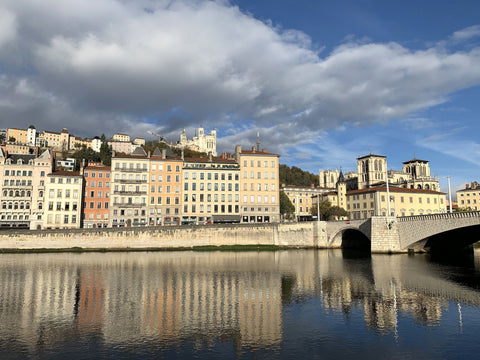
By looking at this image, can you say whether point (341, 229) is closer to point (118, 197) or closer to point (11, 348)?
point (118, 197)

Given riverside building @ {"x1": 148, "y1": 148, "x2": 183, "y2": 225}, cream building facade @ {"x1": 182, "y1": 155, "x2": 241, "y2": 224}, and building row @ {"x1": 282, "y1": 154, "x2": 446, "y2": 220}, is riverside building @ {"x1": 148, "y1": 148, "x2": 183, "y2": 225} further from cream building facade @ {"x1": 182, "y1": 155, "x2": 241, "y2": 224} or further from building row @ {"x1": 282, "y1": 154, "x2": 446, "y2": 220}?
building row @ {"x1": 282, "y1": 154, "x2": 446, "y2": 220}

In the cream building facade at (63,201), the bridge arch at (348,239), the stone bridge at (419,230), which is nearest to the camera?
the stone bridge at (419,230)

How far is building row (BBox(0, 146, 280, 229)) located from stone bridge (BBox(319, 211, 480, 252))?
26.1 meters

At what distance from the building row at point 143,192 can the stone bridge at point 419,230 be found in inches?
1029

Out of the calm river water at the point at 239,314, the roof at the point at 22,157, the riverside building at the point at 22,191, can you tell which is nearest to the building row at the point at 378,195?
the calm river water at the point at 239,314

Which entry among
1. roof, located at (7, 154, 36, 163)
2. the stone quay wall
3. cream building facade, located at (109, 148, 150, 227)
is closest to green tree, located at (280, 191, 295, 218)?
the stone quay wall

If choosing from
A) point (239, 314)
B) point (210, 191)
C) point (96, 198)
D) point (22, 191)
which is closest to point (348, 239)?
point (210, 191)

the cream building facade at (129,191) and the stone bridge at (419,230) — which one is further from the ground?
the cream building facade at (129,191)

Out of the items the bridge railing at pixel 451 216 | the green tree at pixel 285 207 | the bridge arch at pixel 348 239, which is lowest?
the bridge arch at pixel 348 239

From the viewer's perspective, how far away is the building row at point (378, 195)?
96500mm

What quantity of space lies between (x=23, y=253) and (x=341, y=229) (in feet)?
198

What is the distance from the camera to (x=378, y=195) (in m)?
101

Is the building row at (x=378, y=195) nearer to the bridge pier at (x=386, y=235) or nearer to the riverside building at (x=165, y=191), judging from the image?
the bridge pier at (x=386, y=235)

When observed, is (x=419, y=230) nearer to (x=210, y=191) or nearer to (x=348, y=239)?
(x=348, y=239)
